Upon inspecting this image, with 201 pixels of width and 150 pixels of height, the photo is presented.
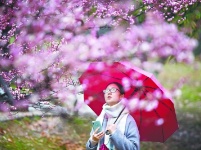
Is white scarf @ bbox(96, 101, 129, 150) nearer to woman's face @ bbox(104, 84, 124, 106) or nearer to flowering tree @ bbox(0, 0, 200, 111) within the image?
woman's face @ bbox(104, 84, 124, 106)

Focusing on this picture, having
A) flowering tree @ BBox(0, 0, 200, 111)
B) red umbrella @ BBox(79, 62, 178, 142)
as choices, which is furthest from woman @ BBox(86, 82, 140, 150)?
flowering tree @ BBox(0, 0, 200, 111)

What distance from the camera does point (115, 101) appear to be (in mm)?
4316

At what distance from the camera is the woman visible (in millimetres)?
4230

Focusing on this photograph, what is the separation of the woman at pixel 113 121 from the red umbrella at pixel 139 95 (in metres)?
0.15

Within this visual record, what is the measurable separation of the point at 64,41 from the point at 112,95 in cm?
97

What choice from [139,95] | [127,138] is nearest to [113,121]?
[127,138]

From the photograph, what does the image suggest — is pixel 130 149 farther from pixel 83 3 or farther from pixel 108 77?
pixel 83 3

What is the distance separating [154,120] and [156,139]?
26cm

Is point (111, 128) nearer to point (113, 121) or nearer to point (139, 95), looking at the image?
point (113, 121)

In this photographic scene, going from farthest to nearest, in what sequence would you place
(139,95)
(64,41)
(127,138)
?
(64,41) → (139,95) → (127,138)

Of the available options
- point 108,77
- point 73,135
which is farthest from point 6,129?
point 108,77

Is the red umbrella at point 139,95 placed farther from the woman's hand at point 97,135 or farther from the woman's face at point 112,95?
the woman's hand at point 97,135

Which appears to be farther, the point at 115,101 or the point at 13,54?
the point at 13,54

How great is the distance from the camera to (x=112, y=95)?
432 cm
